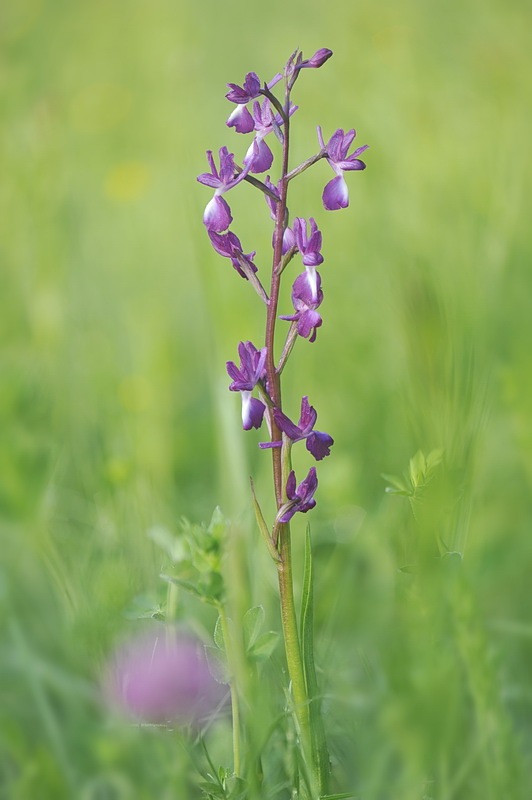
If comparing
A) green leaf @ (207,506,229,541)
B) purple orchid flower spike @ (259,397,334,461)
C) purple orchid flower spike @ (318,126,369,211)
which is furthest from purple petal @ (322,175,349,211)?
green leaf @ (207,506,229,541)

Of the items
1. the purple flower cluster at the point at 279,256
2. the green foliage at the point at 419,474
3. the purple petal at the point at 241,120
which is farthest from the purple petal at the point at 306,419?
the purple petal at the point at 241,120

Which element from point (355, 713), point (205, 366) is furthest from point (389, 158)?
point (355, 713)

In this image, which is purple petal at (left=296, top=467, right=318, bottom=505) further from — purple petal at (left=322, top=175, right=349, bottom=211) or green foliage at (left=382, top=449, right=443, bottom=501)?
purple petal at (left=322, top=175, right=349, bottom=211)

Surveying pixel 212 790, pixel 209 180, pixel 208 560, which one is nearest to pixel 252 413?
pixel 208 560

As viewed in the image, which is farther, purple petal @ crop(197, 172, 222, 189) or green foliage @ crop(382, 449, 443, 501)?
purple petal @ crop(197, 172, 222, 189)

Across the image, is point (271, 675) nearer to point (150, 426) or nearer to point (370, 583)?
point (370, 583)

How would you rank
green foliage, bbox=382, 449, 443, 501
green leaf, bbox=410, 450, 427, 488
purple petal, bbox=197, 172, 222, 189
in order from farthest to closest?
purple petal, bbox=197, 172, 222, 189 < green leaf, bbox=410, 450, 427, 488 < green foliage, bbox=382, 449, 443, 501

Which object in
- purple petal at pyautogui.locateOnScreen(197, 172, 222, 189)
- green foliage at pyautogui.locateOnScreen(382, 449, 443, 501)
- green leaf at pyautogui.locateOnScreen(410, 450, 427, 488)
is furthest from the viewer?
purple petal at pyautogui.locateOnScreen(197, 172, 222, 189)
